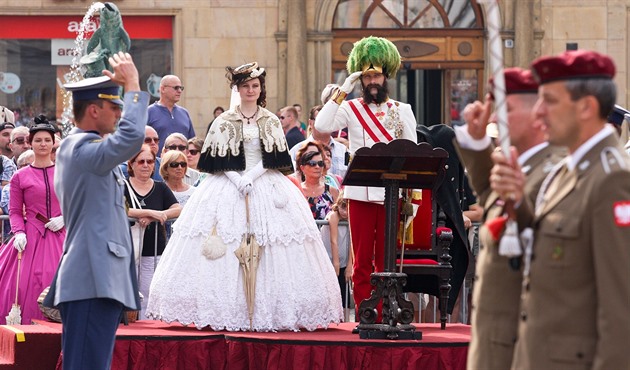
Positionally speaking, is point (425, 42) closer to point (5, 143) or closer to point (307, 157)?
point (5, 143)

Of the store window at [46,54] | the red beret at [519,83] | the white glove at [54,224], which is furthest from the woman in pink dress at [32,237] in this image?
the store window at [46,54]

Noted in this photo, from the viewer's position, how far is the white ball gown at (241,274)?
33.6 feet

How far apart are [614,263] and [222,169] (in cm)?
586

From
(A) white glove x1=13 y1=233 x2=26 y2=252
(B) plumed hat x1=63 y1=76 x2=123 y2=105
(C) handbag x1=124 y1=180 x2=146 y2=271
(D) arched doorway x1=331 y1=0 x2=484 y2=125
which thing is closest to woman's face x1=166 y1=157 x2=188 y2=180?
(C) handbag x1=124 y1=180 x2=146 y2=271

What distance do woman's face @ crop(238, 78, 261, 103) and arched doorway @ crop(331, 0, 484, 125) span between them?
11591 mm

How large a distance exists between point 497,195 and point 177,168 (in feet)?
23.0

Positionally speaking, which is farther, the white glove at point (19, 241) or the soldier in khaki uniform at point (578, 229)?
the white glove at point (19, 241)

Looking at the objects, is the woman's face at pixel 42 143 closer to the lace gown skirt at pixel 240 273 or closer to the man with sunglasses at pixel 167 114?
the lace gown skirt at pixel 240 273

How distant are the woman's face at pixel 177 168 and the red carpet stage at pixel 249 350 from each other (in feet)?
8.05

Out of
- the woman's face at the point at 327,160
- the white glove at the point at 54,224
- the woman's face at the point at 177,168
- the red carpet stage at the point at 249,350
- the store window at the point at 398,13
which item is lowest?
the red carpet stage at the point at 249,350

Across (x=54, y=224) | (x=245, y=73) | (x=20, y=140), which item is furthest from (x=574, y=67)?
(x=20, y=140)

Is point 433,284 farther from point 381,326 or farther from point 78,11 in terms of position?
point 78,11

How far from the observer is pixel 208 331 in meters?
10.2

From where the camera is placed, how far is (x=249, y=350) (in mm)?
9758
